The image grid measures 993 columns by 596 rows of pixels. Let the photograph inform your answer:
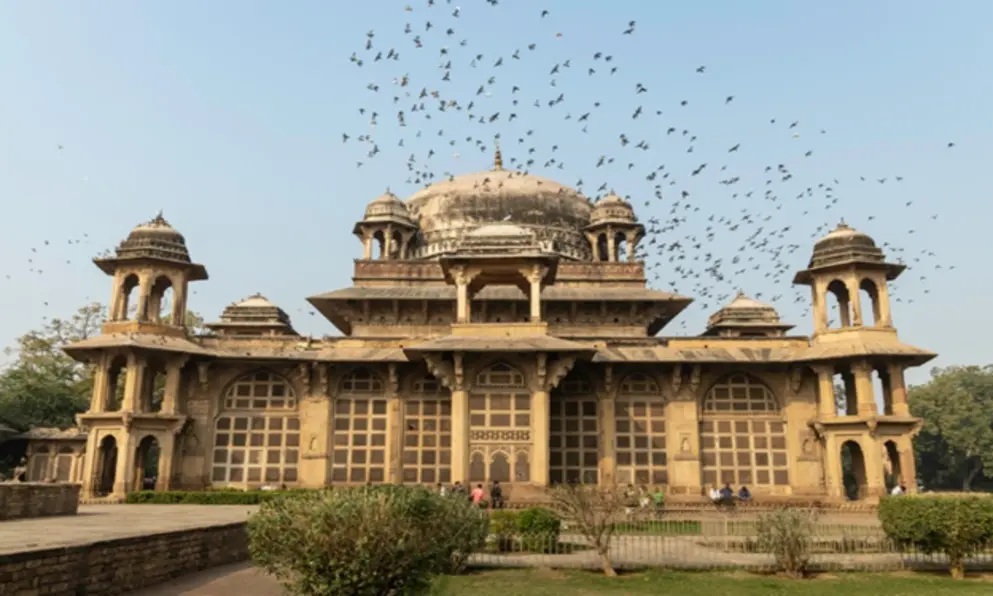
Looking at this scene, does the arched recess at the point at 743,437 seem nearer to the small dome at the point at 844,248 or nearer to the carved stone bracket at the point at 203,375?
the small dome at the point at 844,248

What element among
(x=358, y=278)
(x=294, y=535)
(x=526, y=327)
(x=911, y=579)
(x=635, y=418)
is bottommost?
(x=911, y=579)

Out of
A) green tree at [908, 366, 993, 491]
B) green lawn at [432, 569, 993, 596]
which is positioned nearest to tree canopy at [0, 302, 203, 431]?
green lawn at [432, 569, 993, 596]

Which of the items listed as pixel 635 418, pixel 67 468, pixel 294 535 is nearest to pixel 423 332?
pixel 635 418

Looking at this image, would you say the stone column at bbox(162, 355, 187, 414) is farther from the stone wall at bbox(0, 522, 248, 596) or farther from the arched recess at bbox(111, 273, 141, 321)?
the stone wall at bbox(0, 522, 248, 596)

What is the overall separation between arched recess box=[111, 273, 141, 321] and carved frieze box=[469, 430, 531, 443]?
13110 mm

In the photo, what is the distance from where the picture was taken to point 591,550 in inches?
625

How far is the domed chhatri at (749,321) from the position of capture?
34.2 m

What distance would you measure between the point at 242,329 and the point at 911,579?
2851 cm

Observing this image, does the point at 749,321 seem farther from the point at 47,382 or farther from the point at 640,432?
the point at 47,382

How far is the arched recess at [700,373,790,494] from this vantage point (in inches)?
1005

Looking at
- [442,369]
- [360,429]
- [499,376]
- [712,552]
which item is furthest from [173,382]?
[712,552]

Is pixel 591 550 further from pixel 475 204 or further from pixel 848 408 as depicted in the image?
pixel 475 204

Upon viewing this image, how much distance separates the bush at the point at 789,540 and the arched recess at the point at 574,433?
11562 mm

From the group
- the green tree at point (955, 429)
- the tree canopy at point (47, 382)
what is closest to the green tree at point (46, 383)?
the tree canopy at point (47, 382)
